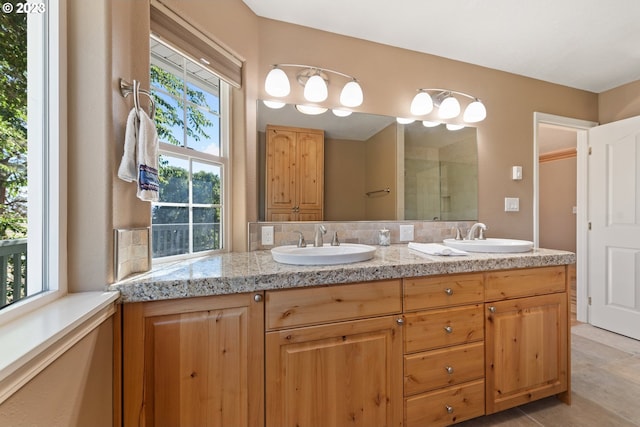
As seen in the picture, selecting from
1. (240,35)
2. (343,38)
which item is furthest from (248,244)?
(343,38)

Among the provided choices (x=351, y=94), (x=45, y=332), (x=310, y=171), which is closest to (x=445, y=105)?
(x=351, y=94)

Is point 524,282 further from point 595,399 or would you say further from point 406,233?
point 595,399

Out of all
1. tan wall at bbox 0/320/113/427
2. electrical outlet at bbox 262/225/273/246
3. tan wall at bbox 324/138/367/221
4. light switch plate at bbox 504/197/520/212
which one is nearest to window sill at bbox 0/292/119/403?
tan wall at bbox 0/320/113/427

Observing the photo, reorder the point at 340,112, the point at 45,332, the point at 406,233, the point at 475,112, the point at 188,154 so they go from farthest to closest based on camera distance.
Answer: the point at 475,112 → the point at 406,233 → the point at 340,112 → the point at 188,154 → the point at 45,332

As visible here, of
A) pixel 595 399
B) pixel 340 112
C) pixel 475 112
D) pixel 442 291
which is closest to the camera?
pixel 442 291

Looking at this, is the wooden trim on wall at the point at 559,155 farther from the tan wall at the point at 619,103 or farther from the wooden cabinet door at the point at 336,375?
the wooden cabinet door at the point at 336,375

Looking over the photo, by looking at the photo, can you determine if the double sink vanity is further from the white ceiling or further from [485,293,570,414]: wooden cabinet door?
the white ceiling

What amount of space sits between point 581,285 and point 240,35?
12.1 feet

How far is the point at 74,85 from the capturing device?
0.89 meters

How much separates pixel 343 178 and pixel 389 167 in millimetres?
360

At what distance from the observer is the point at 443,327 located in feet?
4.15

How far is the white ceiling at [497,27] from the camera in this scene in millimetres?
1548

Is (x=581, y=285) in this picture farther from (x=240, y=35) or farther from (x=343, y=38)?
→ (x=240, y=35)

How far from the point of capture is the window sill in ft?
1.66
